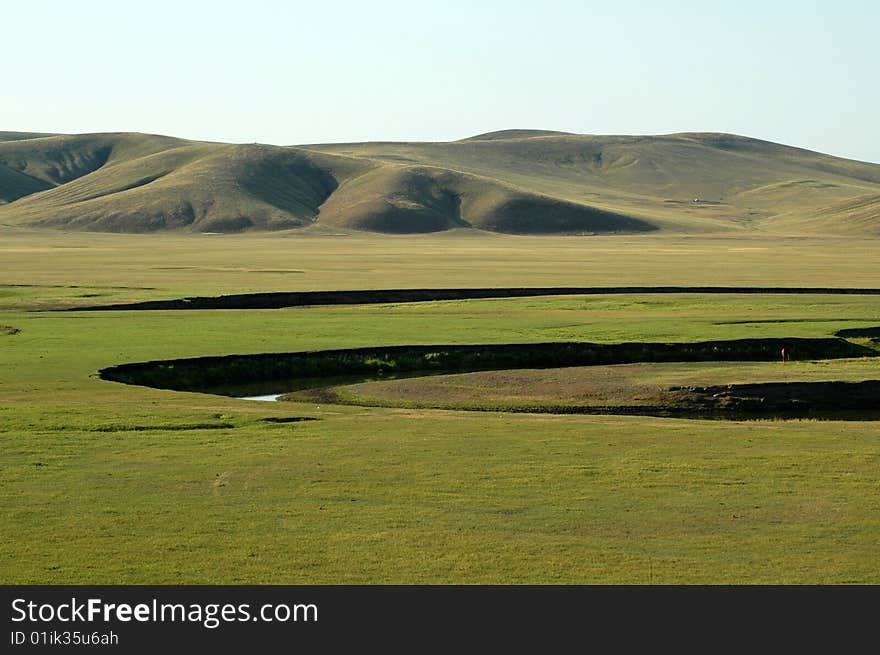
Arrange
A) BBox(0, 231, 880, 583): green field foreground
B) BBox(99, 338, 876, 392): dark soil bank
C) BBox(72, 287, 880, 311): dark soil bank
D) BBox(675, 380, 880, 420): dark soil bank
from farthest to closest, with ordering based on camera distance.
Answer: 1. BBox(72, 287, 880, 311): dark soil bank
2. BBox(99, 338, 876, 392): dark soil bank
3. BBox(675, 380, 880, 420): dark soil bank
4. BBox(0, 231, 880, 583): green field foreground

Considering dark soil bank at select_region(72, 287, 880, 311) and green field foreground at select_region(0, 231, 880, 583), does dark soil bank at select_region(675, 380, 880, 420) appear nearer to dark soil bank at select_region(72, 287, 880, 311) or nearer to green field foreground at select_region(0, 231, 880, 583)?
green field foreground at select_region(0, 231, 880, 583)

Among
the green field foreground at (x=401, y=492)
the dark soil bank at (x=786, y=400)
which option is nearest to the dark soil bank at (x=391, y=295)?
the green field foreground at (x=401, y=492)

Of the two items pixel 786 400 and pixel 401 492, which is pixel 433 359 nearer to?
pixel 786 400

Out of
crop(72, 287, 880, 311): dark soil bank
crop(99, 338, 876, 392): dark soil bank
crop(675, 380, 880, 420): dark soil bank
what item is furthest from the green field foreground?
crop(72, 287, 880, 311): dark soil bank

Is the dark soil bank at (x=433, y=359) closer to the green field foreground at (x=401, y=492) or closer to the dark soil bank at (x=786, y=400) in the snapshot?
the green field foreground at (x=401, y=492)

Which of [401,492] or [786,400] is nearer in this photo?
[401,492]

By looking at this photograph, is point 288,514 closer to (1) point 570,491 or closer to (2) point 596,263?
(1) point 570,491

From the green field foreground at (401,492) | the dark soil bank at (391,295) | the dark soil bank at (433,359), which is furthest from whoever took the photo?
the dark soil bank at (391,295)

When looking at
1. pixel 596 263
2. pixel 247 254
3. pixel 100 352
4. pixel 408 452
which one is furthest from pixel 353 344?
pixel 247 254

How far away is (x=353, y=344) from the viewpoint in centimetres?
4834

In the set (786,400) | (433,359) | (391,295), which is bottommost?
(433,359)

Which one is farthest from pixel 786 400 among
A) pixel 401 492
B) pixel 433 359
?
pixel 401 492

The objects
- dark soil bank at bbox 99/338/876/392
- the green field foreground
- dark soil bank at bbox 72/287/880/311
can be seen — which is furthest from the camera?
dark soil bank at bbox 72/287/880/311
